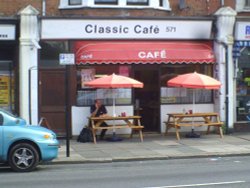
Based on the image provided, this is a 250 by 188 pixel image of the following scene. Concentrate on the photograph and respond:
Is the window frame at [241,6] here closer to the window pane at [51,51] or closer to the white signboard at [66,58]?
the window pane at [51,51]

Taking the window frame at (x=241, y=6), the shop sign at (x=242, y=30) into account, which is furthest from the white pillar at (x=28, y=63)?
the window frame at (x=241, y=6)

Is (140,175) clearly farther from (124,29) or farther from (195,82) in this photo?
(124,29)

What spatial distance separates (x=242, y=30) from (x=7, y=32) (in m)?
8.18

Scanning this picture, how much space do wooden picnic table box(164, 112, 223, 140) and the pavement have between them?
43 cm

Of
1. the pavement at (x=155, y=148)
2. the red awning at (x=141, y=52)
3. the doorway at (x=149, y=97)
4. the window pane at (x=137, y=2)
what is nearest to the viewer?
the pavement at (x=155, y=148)

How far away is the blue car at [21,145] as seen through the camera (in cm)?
1232

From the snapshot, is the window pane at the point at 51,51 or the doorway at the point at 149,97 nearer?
the window pane at the point at 51,51

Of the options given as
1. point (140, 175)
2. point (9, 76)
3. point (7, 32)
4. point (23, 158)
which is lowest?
point (140, 175)

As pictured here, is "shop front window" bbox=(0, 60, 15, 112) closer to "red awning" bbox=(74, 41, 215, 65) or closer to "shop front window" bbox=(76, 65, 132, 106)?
"shop front window" bbox=(76, 65, 132, 106)

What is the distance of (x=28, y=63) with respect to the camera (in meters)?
18.0

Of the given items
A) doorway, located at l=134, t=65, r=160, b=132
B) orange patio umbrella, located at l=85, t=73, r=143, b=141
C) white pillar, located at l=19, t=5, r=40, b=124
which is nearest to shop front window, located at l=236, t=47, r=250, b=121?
doorway, located at l=134, t=65, r=160, b=132

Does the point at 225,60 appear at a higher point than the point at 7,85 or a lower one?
higher

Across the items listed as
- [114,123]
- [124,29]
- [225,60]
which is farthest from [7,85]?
[225,60]

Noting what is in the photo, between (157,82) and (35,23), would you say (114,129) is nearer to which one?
(157,82)
